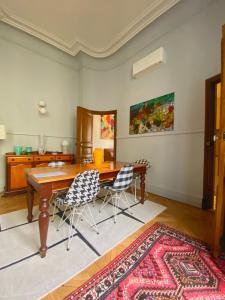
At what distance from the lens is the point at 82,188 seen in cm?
160

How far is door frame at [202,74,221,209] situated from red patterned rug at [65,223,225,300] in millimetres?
1208

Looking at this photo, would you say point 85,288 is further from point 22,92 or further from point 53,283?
point 22,92

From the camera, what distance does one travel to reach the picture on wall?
3.16 m

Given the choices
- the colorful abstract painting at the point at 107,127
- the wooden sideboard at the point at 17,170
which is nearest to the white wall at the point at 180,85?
the wooden sideboard at the point at 17,170

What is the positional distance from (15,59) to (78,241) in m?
4.23

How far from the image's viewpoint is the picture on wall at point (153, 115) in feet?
10.4

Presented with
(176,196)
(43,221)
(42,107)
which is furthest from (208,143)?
(42,107)

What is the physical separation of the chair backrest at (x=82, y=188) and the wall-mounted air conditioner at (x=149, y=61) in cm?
299

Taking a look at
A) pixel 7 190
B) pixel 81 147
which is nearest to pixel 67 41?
pixel 81 147

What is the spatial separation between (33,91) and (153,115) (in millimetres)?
3161

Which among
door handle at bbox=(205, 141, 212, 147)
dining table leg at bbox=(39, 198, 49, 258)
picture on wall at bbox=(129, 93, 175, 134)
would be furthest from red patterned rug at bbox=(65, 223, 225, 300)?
picture on wall at bbox=(129, 93, 175, 134)

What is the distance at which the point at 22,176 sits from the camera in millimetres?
3213

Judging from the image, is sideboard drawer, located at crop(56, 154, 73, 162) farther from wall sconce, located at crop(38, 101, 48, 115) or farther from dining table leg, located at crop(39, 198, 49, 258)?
dining table leg, located at crop(39, 198, 49, 258)

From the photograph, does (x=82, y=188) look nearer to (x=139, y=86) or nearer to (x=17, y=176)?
(x=17, y=176)
